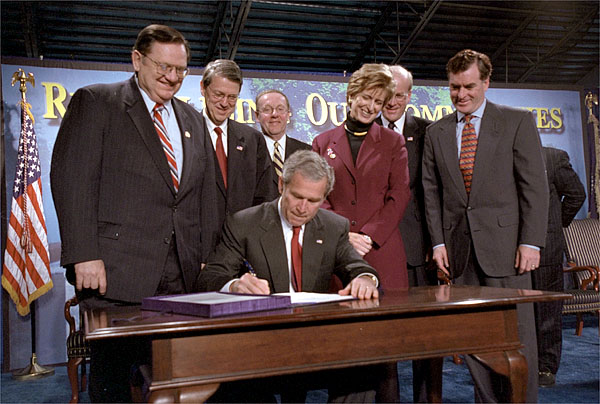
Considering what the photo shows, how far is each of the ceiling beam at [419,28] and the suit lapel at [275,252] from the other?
26.9ft

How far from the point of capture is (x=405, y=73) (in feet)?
10.9

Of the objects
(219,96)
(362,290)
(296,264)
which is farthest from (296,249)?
(219,96)

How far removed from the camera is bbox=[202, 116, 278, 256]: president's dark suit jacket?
2.96 metres

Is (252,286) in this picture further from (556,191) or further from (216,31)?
(216,31)

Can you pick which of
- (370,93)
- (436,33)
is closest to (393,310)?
(370,93)

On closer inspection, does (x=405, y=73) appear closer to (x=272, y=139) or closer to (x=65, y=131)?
(x=272, y=139)

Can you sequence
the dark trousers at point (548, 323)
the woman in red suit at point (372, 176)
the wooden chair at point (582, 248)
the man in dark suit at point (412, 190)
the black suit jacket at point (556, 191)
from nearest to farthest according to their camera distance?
the woman in red suit at point (372, 176)
the man in dark suit at point (412, 190)
the dark trousers at point (548, 323)
the black suit jacket at point (556, 191)
the wooden chair at point (582, 248)

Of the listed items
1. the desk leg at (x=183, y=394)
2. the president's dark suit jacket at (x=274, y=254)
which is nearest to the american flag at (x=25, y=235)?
the president's dark suit jacket at (x=274, y=254)

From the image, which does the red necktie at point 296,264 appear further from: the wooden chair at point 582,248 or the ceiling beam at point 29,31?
the ceiling beam at point 29,31

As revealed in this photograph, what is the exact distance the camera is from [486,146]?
295 cm

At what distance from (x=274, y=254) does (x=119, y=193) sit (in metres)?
0.65

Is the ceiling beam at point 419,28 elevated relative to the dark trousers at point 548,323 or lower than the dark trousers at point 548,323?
elevated

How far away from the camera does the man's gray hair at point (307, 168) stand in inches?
92.0

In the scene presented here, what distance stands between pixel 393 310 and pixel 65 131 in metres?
1.42
